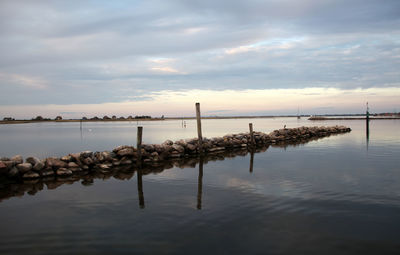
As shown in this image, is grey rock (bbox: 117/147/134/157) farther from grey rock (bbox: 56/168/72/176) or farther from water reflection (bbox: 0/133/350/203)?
grey rock (bbox: 56/168/72/176)

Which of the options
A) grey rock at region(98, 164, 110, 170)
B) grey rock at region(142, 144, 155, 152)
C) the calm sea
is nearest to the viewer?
the calm sea

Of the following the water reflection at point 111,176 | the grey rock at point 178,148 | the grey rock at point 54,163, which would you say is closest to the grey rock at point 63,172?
the grey rock at point 54,163

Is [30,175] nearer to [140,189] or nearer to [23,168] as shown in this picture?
[23,168]

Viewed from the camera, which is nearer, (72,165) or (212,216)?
(212,216)

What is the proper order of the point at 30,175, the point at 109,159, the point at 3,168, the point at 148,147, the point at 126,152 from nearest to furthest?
the point at 3,168, the point at 30,175, the point at 109,159, the point at 126,152, the point at 148,147

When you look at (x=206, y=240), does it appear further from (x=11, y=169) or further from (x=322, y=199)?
(x=11, y=169)

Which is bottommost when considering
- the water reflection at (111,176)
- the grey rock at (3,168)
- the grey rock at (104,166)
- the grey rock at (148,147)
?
the water reflection at (111,176)

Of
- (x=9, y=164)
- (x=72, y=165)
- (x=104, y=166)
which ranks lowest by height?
(x=104, y=166)

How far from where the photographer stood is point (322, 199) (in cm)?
905

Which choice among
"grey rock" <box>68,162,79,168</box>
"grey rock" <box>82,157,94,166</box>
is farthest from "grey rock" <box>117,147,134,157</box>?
"grey rock" <box>68,162,79,168</box>

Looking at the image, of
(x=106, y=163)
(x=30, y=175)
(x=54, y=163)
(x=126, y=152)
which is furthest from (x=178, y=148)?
(x=30, y=175)

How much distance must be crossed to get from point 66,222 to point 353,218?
699cm

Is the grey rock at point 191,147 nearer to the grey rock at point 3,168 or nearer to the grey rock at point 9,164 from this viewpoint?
the grey rock at point 9,164

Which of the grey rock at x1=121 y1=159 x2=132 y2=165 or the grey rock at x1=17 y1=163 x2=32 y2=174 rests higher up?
the grey rock at x1=17 y1=163 x2=32 y2=174
